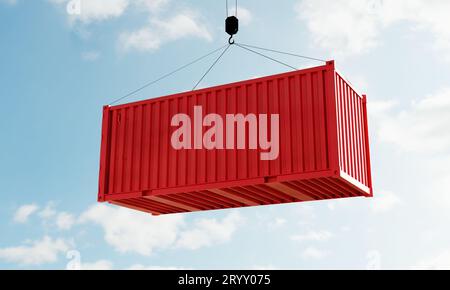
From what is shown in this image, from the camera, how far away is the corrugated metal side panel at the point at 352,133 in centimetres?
1217

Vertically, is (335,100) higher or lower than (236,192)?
higher

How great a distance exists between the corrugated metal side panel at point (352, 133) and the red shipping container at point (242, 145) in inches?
1.0

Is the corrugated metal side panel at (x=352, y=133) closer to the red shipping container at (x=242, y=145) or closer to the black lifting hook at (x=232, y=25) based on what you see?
the red shipping container at (x=242, y=145)

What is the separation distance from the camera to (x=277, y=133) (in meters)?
12.4

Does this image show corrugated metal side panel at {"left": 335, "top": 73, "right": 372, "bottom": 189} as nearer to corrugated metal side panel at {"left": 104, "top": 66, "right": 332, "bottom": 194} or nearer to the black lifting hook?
corrugated metal side panel at {"left": 104, "top": 66, "right": 332, "bottom": 194}

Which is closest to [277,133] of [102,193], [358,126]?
[358,126]

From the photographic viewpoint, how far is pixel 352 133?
12.9m

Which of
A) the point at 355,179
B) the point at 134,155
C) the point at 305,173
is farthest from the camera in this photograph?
the point at 134,155

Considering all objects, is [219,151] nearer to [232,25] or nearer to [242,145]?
[242,145]

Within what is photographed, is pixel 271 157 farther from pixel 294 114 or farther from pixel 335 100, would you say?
pixel 335 100

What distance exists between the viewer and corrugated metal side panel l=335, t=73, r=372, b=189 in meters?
12.2

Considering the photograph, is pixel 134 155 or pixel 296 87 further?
pixel 134 155

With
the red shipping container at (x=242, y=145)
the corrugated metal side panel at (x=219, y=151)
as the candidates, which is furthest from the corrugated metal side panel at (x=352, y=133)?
the corrugated metal side panel at (x=219, y=151)

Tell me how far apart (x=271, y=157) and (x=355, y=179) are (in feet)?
6.87
